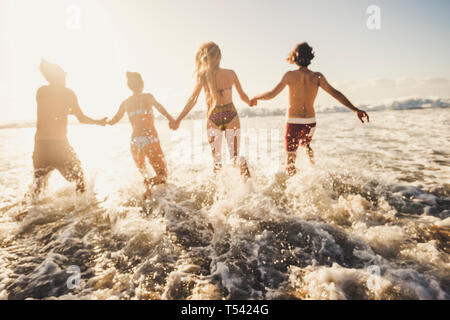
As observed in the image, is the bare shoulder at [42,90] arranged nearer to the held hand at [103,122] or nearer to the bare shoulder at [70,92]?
the bare shoulder at [70,92]

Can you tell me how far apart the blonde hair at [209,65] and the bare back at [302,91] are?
1355 mm

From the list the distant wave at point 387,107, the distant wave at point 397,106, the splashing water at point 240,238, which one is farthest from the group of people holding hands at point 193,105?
the distant wave at point 397,106

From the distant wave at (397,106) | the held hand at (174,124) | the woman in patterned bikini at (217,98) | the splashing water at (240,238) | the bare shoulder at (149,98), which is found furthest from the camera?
the distant wave at (397,106)

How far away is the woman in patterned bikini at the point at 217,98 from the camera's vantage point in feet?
13.2

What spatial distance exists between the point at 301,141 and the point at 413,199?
2272mm

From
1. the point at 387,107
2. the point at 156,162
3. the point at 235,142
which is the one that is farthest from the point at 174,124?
the point at 387,107

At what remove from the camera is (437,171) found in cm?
551

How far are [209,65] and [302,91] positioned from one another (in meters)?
1.78

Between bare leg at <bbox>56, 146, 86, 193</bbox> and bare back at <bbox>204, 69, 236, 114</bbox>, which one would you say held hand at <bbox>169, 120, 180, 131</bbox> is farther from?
bare leg at <bbox>56, 146, 86, 193</bbox>

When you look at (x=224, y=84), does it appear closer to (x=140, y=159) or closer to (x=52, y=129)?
(x=140, y=159)

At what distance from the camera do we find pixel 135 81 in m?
4.27

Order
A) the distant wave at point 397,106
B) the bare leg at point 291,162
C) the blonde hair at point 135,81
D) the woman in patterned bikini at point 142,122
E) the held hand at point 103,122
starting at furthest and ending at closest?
the distant wave at point 397,106, the held hand at point 103,122, the bare leg at point 291,162, the woman in patterned bikini at point 142,122, the blonde hair at point 135,81

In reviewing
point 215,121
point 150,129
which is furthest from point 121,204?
point 215,121
